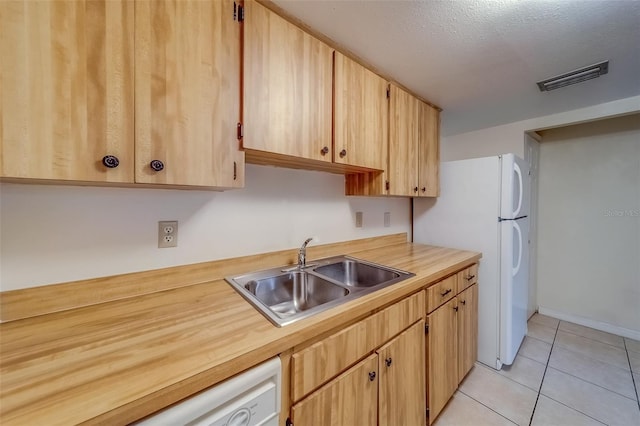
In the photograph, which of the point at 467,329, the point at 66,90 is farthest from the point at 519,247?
the point at 66,90

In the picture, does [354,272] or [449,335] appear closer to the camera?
[449,335]

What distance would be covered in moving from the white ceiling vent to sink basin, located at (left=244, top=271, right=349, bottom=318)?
6.86 feet

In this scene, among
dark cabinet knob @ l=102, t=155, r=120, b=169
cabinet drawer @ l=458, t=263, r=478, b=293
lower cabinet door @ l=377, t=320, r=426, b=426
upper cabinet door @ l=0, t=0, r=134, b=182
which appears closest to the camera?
upper cabinet door @ l=0, t=0, r=134, b=182

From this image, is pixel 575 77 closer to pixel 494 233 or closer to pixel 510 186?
pixel 510 186

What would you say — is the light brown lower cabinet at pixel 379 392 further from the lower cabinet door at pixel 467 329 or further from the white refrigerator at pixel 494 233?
the white refrigerator at pixel 494 233

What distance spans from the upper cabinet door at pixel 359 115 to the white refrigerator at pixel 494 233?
0.89 metres

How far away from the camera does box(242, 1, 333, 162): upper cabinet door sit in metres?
1.00

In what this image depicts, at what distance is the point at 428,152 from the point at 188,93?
6.00 feet

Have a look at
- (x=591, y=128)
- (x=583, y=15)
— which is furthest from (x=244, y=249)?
(x=591, y=128)

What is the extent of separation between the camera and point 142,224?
1.02 meters

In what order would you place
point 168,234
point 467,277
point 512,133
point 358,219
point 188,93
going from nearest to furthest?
point 188,93
point 168,234
point 467,277
point 358,219
point 512,133

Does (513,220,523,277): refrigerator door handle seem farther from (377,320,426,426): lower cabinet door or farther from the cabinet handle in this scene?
the cabinet handle

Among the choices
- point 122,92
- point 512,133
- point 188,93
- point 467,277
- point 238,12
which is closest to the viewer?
point 122,92

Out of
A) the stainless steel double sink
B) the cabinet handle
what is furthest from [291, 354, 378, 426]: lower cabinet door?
the cabinet handle
